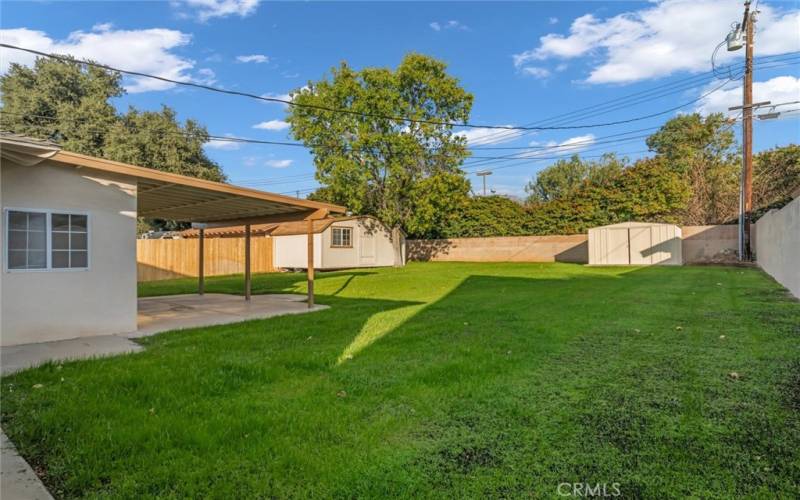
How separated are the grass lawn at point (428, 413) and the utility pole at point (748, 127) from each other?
1376 cm

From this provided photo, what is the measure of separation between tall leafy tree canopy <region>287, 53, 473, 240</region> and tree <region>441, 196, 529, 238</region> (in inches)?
Answer: 103

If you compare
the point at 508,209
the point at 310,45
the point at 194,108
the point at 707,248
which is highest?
the point at 194,108

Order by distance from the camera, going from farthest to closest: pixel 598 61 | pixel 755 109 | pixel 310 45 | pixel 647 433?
1. pixel 598 61
2. pixel 755 109
3. pixel 310 45
4. pixel 647 433

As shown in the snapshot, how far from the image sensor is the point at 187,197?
Result: 8.44 metres

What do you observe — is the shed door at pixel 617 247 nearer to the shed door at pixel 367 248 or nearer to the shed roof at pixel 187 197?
the shed door at pixel 367 248

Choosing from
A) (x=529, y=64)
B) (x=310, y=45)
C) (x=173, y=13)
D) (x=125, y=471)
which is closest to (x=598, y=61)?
(x=529, y=64)

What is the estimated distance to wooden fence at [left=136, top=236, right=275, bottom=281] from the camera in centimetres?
1852

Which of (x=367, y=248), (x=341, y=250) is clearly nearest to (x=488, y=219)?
(x=367, y=248)

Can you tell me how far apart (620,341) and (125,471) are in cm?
499

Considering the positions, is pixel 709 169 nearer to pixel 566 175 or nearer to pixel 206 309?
pixel 566 175

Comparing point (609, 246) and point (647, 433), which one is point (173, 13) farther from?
point (609, 246)

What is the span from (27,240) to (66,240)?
417 millimetres

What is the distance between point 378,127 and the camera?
2288cm

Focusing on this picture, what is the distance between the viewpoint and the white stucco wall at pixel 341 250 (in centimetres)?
2223
